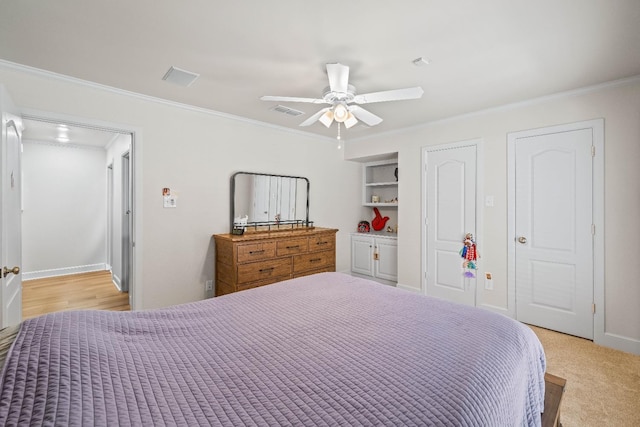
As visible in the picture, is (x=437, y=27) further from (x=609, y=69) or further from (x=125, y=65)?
(x=125, y=65)

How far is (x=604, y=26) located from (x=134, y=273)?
4.25 metres

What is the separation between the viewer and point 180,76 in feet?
8.48

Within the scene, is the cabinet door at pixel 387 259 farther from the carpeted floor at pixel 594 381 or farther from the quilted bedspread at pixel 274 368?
the quilted bedspread at pixel 274 368

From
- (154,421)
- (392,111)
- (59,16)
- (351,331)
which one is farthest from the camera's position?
(392,111)

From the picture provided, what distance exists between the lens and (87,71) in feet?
8.30

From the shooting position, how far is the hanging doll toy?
3598 millimetres

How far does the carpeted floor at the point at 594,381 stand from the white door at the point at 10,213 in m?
3.46

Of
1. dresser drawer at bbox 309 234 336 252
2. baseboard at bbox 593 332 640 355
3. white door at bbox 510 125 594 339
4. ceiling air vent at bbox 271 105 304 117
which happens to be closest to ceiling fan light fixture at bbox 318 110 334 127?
ceiling air vent at bbox 271 105 304 117

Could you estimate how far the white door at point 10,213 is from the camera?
1754 millimetres

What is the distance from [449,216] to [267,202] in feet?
7.89

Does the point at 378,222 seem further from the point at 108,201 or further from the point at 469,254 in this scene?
the point at 108,201

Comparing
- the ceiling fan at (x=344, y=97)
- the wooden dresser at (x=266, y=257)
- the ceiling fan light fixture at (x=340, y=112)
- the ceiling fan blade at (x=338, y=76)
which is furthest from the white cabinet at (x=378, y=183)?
the ceiling fan blade at (x=338, y=76)

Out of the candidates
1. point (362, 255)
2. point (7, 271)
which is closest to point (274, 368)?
point (7, 271)

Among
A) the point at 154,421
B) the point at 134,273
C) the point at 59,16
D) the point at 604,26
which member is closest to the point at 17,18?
the point at 59,16
